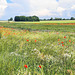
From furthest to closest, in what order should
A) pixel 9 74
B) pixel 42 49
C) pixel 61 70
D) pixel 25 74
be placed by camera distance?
pixel 42 49, pixel 61 70, pixel 9 74, pixel 25 74

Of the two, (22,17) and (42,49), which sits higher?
(22,17)

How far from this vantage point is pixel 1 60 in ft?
8.79

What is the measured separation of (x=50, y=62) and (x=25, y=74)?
39.7 inches

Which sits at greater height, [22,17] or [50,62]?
[22,17]

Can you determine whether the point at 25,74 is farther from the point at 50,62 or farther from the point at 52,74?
the point at 50,62

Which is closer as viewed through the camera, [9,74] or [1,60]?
[9,74]

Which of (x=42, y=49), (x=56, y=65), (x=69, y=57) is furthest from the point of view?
(x=42, y=49)

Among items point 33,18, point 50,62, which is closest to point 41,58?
point 50,62

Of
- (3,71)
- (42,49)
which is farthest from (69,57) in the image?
(3,71)

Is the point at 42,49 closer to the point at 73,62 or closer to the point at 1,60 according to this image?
the point at 73,62

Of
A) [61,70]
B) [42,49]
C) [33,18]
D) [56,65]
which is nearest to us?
[61,70]

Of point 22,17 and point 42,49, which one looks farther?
point 22,17

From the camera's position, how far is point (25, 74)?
194 centimetres

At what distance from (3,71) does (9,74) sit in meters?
0.21
